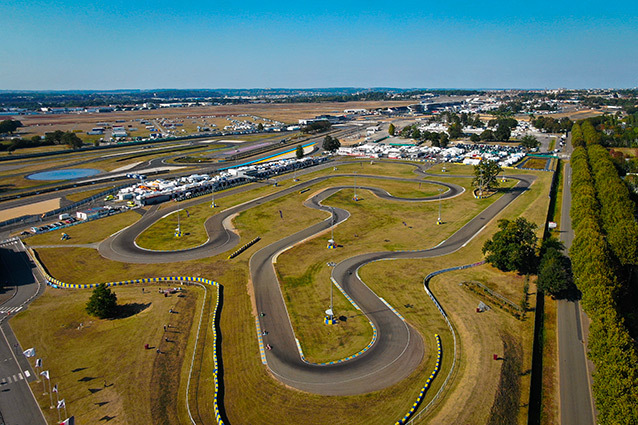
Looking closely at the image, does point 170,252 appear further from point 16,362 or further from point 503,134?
point 503,134

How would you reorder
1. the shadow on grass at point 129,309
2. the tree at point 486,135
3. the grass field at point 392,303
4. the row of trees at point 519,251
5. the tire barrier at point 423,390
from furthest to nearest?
the tree at point 486,135 < the row of trees at point 519,251 < the shadow on grass at point 129,309 < the grass field at point 392,303 < the tire barrier at point 423,390

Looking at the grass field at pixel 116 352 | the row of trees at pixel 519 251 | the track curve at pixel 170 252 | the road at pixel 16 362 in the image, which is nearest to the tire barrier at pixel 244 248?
the track curve at pixel 170 252

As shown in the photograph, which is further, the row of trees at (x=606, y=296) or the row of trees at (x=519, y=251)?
the row of trees at (x=519, y=251)

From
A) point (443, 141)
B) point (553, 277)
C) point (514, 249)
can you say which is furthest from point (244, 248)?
point (443, 141)

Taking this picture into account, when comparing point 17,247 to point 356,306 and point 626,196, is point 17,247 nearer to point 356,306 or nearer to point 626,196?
point 356,306

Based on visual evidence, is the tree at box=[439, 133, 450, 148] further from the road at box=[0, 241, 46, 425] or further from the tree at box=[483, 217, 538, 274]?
the road at box=[0, 241, 46, 425]

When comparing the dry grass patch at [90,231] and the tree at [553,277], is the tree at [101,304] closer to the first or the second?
the dry grass patch at [90,231]

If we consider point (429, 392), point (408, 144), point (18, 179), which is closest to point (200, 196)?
point (18, 179)
